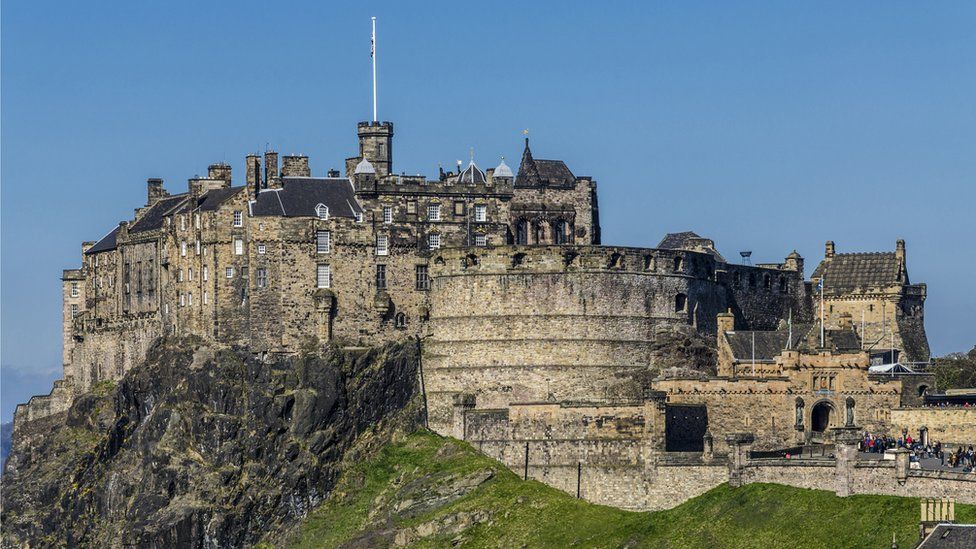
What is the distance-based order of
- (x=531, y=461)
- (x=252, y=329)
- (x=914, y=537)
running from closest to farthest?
(x=914, y=537)
(x=531, y=461)
(x=252, y=329)

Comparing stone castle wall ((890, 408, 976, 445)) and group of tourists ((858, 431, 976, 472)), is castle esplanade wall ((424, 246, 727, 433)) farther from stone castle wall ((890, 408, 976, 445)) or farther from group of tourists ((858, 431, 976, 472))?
group of tourists ((858, 431, 976, 472))

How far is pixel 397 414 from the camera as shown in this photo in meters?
150

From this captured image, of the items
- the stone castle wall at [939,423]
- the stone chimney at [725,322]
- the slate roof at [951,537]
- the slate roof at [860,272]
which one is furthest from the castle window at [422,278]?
the slate roof at [951,537]

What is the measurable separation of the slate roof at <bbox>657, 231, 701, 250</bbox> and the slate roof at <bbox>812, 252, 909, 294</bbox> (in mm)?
9180

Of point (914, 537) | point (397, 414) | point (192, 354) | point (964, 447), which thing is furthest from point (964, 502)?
point (192, 354)

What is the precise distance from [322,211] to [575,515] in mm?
29877

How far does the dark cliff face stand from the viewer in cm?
14838

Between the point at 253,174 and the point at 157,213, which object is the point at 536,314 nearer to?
the point at 253,174

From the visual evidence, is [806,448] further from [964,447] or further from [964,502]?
[964,502]

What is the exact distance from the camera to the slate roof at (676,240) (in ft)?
564

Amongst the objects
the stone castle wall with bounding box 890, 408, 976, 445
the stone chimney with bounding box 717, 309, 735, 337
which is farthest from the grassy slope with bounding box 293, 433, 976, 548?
the stone chimney with bounding box 717, 309, 735, 337

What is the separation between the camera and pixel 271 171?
157 m

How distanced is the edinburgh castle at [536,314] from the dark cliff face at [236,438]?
1785 millimetres

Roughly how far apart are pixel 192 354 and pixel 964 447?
48.9 metres
